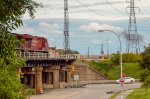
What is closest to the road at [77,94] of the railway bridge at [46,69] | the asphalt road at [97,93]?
the asphalt road at [97,93]

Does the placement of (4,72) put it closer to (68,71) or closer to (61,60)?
(61,60)

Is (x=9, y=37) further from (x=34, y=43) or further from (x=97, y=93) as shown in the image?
(x=34, y=43)

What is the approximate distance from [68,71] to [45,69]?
33.8 ft

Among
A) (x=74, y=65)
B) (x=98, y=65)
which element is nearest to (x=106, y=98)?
(x=74, y=65)

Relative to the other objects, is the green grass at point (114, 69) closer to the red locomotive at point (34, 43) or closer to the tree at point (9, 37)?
the red locomotive at point (34, 43)

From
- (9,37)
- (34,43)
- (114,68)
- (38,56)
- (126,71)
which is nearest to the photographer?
(9,37)

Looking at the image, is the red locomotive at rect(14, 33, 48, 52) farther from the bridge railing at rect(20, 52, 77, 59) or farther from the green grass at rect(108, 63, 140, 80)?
the green grass at rect(108, 63, 140, 80)

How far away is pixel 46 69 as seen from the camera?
11269cm

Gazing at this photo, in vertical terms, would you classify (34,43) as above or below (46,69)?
above

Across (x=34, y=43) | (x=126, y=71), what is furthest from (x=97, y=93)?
(x=126, y=71)

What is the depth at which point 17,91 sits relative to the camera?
18.9 m

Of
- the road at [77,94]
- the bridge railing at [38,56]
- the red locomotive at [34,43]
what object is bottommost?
the road at [77,94]

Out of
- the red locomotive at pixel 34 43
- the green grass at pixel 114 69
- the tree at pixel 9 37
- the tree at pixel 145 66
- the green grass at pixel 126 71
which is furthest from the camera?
the green grass at pixel 114 69

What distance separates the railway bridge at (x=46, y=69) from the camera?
94.3 metres
